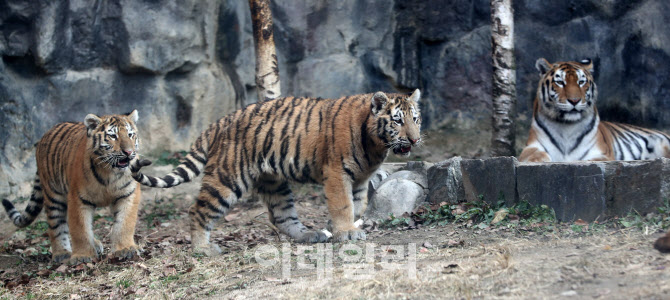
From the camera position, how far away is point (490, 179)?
18.4 feet

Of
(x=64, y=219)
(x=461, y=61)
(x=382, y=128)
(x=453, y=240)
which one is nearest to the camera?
(x=453, y=240)

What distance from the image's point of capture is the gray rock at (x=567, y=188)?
4.81 meters

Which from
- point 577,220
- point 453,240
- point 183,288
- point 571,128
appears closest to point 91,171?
point 183,288

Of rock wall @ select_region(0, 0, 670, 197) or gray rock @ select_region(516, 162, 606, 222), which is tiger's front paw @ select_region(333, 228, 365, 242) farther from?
rock wall @ select_region(0, 0, 670, 197)

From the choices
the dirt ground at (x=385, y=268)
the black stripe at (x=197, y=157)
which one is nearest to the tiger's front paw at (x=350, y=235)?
the dirt ground at (x=385, y=268)

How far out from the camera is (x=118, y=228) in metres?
5.67

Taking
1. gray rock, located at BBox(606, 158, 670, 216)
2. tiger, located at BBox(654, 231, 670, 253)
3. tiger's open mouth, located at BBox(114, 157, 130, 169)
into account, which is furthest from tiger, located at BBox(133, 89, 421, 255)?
tiger, located at BBox(654, 231, 670, 253)

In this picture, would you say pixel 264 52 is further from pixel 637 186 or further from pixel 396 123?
pixel 637 186

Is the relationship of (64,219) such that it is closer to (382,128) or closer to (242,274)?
(242,274)

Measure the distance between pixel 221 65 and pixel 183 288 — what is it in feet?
18.3

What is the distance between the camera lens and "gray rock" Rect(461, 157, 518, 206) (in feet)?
17.8

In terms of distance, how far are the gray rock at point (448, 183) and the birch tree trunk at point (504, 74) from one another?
137 cm

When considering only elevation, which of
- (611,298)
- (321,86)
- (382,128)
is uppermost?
(321,86)

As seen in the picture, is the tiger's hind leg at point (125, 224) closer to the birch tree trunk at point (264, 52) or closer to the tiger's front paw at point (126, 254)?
the tiger's front paw at point (126, 254)
